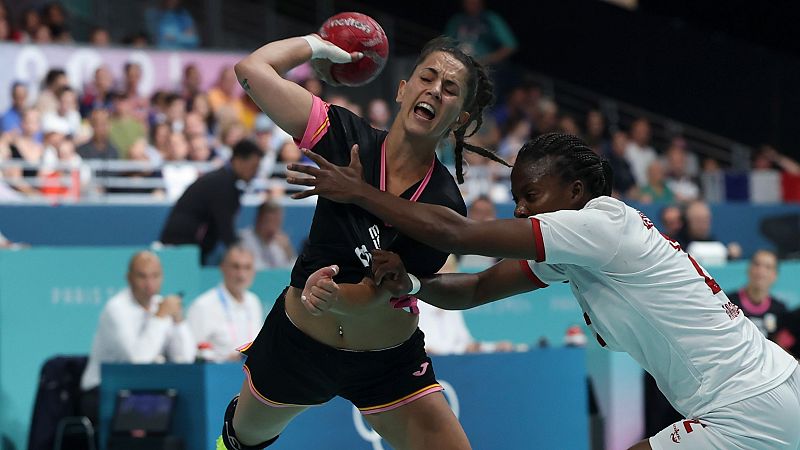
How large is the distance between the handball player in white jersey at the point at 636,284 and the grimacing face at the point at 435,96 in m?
0.46

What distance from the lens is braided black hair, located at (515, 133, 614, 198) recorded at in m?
4.39

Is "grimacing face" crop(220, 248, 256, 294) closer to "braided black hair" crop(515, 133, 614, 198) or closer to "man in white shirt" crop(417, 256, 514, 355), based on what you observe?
"man in white shirt" crop(417, 256, 514, 355)

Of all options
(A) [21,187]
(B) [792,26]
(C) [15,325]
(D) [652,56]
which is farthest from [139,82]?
(B) [792,26]

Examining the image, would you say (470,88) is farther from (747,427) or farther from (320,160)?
(747,427)

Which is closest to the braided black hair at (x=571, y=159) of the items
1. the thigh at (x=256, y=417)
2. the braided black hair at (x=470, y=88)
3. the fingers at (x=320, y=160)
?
the braided black hair at (x=470, y=88)

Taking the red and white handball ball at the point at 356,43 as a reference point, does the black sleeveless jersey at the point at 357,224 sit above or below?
below

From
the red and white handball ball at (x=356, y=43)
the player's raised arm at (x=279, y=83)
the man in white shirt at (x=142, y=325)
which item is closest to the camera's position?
the player's raised arm at (x=279, y=83)

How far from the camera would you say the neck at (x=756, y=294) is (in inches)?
382

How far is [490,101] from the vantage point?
5.08 meters

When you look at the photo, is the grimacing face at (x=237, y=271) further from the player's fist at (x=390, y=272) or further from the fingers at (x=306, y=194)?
the fingers at (x=306, y=194)

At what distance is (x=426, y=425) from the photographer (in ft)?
16.7

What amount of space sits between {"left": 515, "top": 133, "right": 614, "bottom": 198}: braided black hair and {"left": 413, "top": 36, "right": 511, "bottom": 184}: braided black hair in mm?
475

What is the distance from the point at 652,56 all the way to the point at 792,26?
2.18 m

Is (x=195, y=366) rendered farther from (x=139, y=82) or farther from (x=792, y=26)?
(x=792, y=26)
